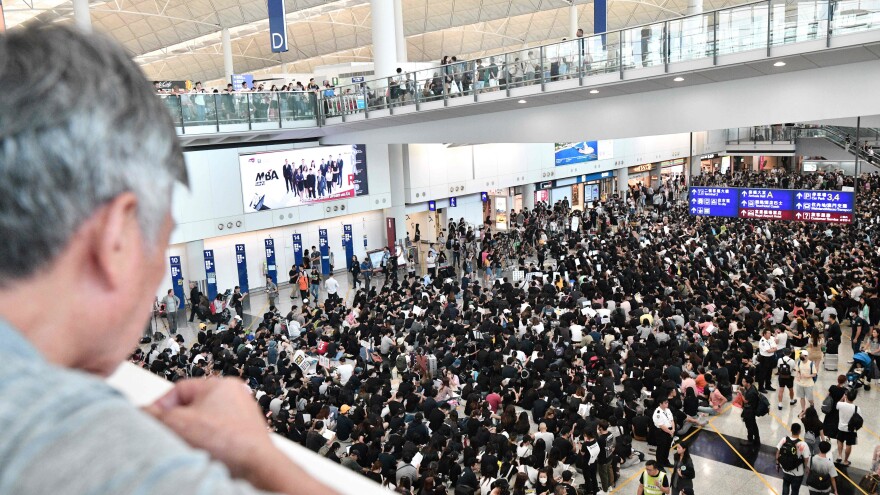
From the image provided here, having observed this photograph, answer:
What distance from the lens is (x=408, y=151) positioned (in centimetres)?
3052

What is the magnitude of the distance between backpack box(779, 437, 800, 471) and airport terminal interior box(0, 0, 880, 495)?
2 centimetres

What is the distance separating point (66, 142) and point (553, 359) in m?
14.3

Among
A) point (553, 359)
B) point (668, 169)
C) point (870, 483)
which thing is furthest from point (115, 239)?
point (668, 169)

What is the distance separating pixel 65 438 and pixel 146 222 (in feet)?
0.86

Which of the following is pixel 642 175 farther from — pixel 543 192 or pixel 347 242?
pixel 347 242

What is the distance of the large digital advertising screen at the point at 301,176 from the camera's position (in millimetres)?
26234

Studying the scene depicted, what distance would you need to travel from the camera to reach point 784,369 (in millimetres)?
13766

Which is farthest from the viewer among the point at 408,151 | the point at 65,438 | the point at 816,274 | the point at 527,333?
the point at 408,151


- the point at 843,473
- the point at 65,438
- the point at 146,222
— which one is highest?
the point at 146,222

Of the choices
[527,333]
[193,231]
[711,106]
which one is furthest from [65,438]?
[193,231]

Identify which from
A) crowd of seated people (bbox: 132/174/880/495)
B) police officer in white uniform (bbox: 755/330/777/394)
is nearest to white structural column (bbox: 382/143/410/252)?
crowd of seated people (bbox: 132/174/880/495)

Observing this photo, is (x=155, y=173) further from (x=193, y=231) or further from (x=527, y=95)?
(x=193, y=231)

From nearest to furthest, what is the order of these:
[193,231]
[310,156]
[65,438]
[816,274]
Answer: [65,438]
[816,274]
[193,231]
[310,156]

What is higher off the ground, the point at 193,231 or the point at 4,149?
the point at 4,149
